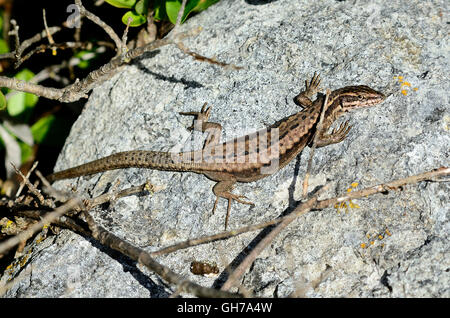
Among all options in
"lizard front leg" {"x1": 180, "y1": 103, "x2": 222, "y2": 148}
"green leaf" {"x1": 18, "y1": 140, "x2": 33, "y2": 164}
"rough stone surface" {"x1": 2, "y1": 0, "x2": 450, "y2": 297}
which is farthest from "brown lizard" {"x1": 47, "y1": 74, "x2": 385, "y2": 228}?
"green leaf" {"x1": 18, "y1": 140, "x2": 33, "y2": 164}

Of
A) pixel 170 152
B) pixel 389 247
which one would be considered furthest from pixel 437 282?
pixel 170 152

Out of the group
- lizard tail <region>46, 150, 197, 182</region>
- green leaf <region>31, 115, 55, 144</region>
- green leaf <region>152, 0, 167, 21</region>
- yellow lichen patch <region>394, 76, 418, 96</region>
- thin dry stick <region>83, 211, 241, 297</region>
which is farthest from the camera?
green leaf <region>31, 115, 55, 144</region>

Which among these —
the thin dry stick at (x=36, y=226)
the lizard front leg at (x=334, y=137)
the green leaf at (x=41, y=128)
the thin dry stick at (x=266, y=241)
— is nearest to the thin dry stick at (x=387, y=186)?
the thin dry stick at (x=266, y=241)

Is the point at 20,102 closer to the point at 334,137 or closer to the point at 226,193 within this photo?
the point at 226,193

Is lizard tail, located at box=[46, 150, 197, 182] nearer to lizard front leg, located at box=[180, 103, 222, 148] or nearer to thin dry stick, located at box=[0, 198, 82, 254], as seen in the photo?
lizard front leg, located at box=[180, 103, 222, 148]

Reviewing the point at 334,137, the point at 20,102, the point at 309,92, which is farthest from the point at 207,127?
the point at 20,102

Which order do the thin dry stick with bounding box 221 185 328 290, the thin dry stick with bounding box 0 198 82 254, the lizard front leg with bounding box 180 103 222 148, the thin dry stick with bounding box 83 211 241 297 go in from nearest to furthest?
the thin dry stick with bounding box 0 198 82 254, the thin dry stick with bounding box 83 211 241 297, the thin dry stick with bounding box 221 185 328 290, the lizard front leg with bounding box 180 103 222 148

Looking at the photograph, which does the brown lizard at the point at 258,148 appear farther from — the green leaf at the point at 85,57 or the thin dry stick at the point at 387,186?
the green leaf at the point at 85,57

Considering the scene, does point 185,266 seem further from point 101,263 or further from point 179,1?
point 179,1
